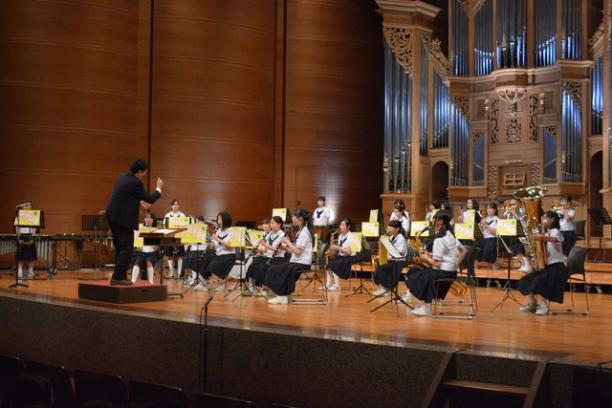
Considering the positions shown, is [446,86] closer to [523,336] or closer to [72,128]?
[72,128]

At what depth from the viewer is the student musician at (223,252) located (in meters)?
10.9

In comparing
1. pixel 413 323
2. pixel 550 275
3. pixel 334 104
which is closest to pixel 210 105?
pixel 334 104

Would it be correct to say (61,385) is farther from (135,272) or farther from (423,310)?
(135,272)

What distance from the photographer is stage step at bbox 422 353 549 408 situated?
4.98 meters

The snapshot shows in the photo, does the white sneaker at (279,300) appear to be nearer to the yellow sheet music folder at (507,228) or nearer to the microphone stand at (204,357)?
the yellow sheet music folder at (507,228)

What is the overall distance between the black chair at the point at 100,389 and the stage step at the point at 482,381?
1982mm

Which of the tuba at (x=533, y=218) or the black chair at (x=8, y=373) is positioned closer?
the black chair at (x=8, y=373)

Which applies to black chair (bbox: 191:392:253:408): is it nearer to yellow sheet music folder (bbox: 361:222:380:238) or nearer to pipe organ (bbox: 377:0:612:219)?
yellow sheet music folder (bbox: 361:222:380:238)

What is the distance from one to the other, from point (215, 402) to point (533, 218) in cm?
547

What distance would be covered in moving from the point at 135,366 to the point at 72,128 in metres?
9.35

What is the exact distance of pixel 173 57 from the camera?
53.5 ft

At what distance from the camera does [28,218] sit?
11.9m

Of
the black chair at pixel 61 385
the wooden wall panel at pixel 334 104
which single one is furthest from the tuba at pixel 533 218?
the wooden wall panel at pixel 334 104

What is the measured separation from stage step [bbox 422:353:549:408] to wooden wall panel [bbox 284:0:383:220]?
12217 millimetres
